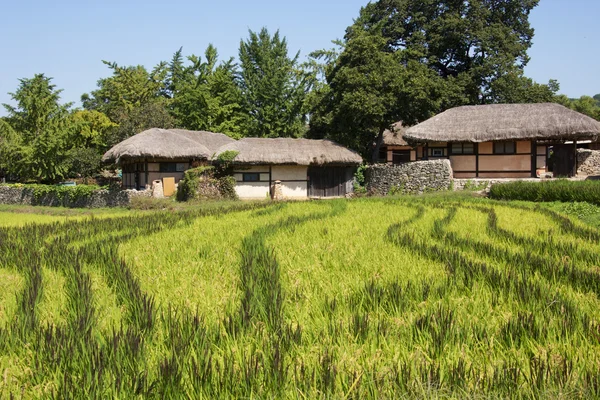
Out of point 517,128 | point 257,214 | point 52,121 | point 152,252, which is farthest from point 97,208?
point 517,128

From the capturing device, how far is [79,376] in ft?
7.27

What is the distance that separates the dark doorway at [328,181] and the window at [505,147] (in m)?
6.83

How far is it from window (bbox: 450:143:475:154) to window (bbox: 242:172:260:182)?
860cm

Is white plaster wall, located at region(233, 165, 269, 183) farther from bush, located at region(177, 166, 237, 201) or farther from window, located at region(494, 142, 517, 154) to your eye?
window, located at region(494, 142, 517, 154)

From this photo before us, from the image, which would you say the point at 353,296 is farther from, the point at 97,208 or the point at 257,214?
the point at 97,208

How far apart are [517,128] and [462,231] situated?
45.5 ft

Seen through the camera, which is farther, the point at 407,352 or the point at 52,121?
the point at 52,121

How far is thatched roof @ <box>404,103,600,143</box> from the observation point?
60.3 ft

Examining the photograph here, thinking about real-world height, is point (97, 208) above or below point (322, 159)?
below

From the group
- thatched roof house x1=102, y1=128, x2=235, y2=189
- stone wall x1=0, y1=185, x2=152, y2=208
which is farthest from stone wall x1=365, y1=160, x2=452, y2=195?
stone wall x1=0, y1=185, x2=152, y2=208

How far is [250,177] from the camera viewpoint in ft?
71.4

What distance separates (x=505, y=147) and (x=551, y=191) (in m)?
6.60

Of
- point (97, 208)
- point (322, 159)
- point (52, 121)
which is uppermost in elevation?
point (52, 121)

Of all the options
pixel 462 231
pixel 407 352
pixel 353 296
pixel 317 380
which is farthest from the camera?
pixel 462 231
